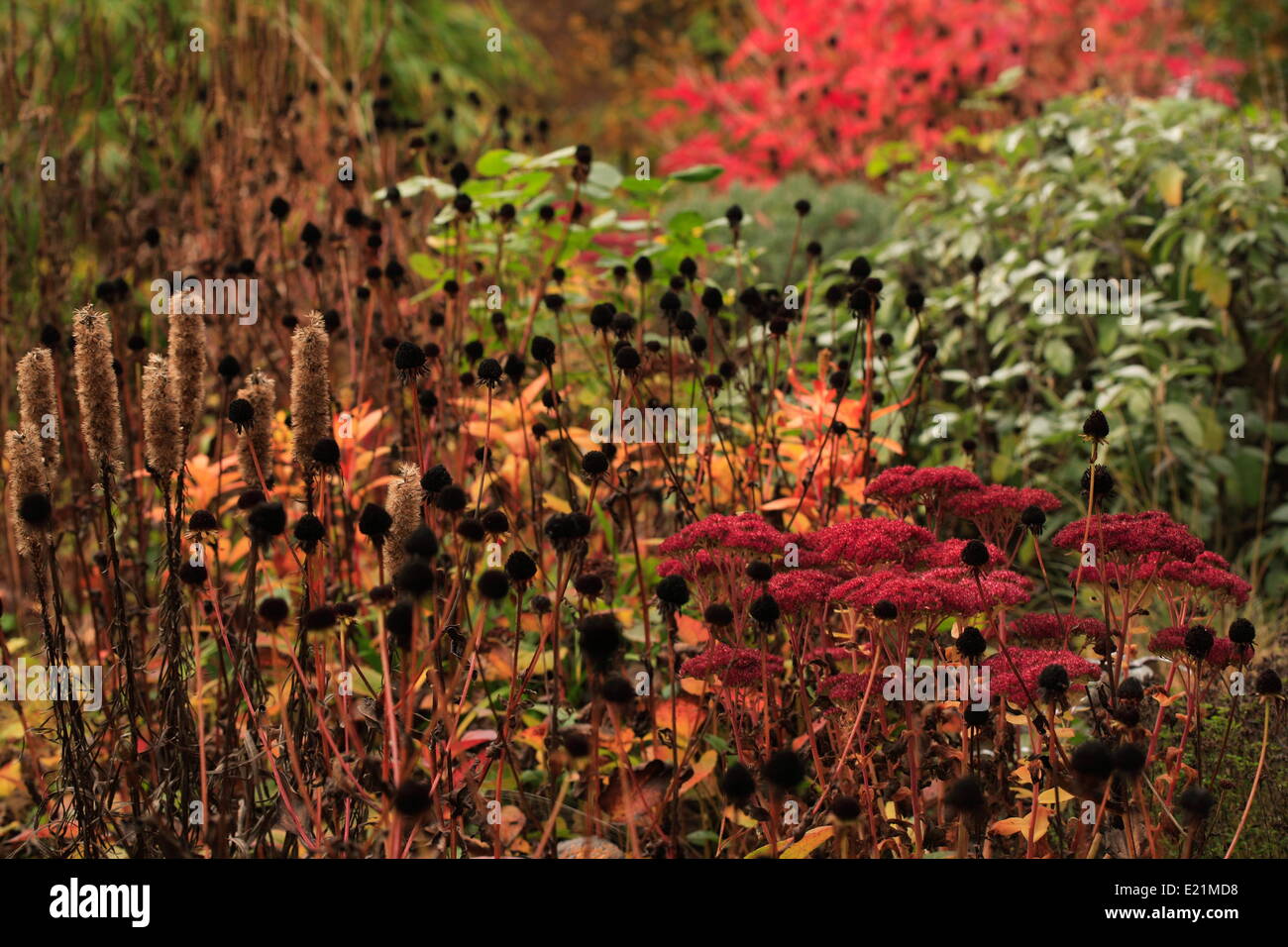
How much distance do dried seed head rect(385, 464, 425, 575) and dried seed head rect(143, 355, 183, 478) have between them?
1.37ft

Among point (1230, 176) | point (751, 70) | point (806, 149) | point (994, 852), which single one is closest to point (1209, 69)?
point (806, 149)

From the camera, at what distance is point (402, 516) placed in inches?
70.6

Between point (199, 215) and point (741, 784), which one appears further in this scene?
point (199, 215)

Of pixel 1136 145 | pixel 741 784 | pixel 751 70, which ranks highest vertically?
pixel 751 70

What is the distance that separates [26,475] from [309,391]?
1.43ft

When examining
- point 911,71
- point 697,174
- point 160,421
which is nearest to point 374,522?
point 160,421

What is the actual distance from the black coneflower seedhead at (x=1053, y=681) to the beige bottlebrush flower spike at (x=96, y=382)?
1.48 m

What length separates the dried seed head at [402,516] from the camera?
5.86ft

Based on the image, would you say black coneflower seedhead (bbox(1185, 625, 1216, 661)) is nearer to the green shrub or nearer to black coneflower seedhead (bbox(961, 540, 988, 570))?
black coneflower seedhead (bbox(961, 540, 988, 570))

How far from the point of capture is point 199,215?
4031 millimetres

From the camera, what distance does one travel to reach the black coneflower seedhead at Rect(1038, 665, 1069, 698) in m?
1.64

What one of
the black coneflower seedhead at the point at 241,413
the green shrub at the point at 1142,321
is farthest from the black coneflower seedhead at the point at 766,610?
the green shrub at the point at 1142,321
